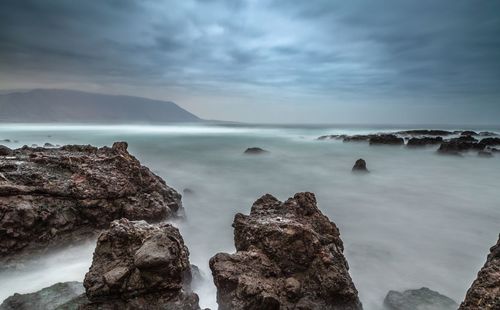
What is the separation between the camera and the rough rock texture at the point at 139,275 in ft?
12.1

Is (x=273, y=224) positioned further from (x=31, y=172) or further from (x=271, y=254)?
(x=31, y=172)

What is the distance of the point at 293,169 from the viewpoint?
808 inches

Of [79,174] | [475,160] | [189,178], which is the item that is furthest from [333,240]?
[475,160]

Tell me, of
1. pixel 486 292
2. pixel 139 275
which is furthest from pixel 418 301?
pixel 139 275

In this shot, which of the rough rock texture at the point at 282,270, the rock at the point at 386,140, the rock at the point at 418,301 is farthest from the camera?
the rock at the point at 386,140

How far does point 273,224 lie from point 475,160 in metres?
24.7

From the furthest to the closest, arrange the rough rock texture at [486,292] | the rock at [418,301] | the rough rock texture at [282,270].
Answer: the rock at [418,301] < the rough rock texture at [282,270] < the rough rock texture at [486,292]

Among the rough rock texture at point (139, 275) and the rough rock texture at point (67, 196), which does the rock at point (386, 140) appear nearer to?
the rough rock texture at point (67, 196)

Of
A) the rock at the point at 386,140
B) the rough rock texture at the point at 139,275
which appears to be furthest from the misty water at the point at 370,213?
the rock at the point at 386,140

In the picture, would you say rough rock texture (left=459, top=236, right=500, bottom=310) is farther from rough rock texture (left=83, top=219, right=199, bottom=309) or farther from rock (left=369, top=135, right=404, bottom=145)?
rock (left=369, top=135, right=404, bottom=145)

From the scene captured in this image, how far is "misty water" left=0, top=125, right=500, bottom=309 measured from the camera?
6109 mm

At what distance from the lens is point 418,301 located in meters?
5.11

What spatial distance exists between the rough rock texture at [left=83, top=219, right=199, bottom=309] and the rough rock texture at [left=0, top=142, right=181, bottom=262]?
2.45 metres

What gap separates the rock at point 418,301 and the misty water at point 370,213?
0.37 meters
